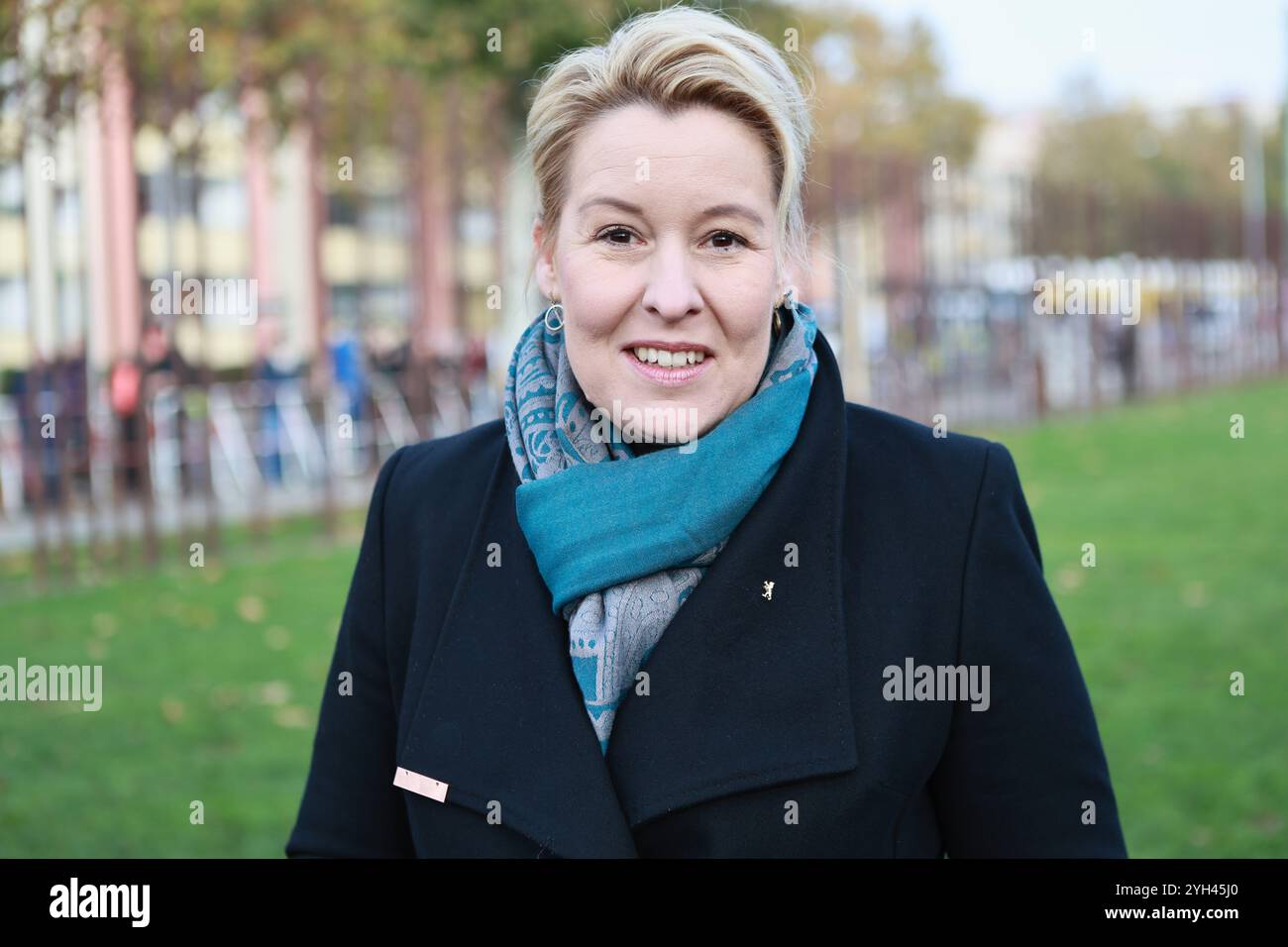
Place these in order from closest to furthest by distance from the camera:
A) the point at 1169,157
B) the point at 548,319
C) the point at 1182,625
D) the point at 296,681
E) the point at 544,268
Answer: the point at 544,268
the point at 548,319
the point at 296,681
the point at 1182,625
the point at 1169,157

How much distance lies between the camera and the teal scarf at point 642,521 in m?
2.38

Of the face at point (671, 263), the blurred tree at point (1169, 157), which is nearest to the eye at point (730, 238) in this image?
the face at point (671, 263)

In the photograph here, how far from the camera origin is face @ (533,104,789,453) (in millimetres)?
2307

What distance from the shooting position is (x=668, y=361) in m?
2.37

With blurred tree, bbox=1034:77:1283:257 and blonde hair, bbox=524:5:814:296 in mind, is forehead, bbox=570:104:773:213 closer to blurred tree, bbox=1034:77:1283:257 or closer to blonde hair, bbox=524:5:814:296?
blonde hair, bbox=524:5:814:296

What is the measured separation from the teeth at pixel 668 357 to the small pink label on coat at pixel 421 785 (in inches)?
27.7

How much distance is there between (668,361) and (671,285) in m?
0.12

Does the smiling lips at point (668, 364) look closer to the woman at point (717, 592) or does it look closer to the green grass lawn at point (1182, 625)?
the woman at point (717, 592)

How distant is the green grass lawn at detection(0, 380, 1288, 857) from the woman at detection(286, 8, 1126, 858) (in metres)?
3.63

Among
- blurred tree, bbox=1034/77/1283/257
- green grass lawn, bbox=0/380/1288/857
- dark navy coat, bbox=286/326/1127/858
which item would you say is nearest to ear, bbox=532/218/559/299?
dark navy coat, bbox=286/326/1127/858

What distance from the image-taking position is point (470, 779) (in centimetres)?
237

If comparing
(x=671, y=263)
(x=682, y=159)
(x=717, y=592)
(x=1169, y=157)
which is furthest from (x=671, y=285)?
(x=1169, y=157)

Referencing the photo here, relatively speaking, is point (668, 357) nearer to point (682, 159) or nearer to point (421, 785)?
point (682, 159)
